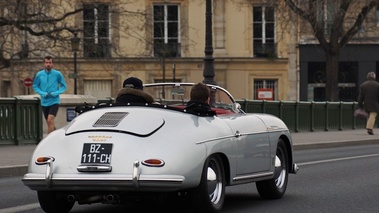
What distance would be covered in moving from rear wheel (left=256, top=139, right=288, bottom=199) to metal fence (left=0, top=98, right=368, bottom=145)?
461 inches

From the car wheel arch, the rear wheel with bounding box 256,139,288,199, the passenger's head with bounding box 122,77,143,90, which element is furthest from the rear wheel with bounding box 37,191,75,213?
the car wheel arch

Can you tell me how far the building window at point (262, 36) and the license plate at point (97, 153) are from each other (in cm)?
5105

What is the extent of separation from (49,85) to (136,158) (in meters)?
11.1

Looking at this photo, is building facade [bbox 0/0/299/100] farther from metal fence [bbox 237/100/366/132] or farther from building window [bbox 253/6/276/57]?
metal fence [bbox 237/100/366/132]

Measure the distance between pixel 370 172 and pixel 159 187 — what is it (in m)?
8.05

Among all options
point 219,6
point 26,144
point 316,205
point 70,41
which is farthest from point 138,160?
point 219,6

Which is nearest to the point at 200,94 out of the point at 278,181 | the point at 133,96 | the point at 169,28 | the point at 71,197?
the point at 133,96

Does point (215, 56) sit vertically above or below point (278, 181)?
above

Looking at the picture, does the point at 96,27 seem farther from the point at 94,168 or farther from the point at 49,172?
the point at 94,168

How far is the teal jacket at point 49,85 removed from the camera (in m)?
20.1

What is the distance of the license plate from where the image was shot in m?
9.37

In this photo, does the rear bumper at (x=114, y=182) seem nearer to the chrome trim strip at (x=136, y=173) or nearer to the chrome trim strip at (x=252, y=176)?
the chrome trim strip at (x=136, y=173)

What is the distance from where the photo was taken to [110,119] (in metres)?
9.84

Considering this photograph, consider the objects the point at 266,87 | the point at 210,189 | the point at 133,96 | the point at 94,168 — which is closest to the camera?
the point at 94,168
